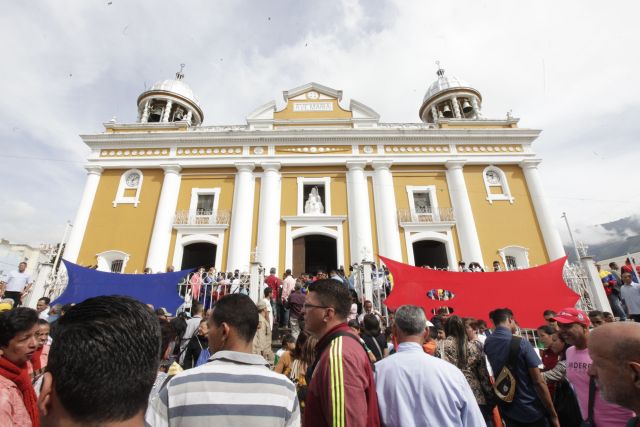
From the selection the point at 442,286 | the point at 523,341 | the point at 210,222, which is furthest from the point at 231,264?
the point at 523,341

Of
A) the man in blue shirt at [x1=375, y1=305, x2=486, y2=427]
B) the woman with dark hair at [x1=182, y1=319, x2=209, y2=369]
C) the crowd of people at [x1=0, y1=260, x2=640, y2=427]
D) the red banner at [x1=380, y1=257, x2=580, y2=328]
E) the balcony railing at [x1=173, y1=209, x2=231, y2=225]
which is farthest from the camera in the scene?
the balcony railing at [x1=173, y1=209, x2=231, y2=225]

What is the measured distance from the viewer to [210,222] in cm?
1523

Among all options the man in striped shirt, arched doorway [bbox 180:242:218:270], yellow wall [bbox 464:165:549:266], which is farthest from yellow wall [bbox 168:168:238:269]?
the man in striped shirt

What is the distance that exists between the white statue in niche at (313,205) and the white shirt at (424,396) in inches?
530

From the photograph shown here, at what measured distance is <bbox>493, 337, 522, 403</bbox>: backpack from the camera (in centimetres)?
315

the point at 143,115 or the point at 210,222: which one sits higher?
the point at 143,115

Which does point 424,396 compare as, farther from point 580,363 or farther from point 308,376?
point 580,363

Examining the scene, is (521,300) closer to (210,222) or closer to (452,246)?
(452,246)

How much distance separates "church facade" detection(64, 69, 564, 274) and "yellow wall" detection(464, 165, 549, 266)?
0.05 metres

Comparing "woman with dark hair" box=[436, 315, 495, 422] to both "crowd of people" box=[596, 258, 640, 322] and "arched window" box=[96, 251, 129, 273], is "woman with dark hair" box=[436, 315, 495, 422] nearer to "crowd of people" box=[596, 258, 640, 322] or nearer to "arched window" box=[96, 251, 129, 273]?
"crowd of people" box=[596, 258, 640, 322]

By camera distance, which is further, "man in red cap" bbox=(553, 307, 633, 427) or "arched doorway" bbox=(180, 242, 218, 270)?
"arched doorway" bbox=(180, 242, 218, 270)

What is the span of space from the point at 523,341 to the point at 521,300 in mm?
4857

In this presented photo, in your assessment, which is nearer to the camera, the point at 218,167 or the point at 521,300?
the point at 521,300

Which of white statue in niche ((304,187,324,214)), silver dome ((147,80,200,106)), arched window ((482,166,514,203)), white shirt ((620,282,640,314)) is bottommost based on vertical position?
white shirt ((620,282,640,314))
